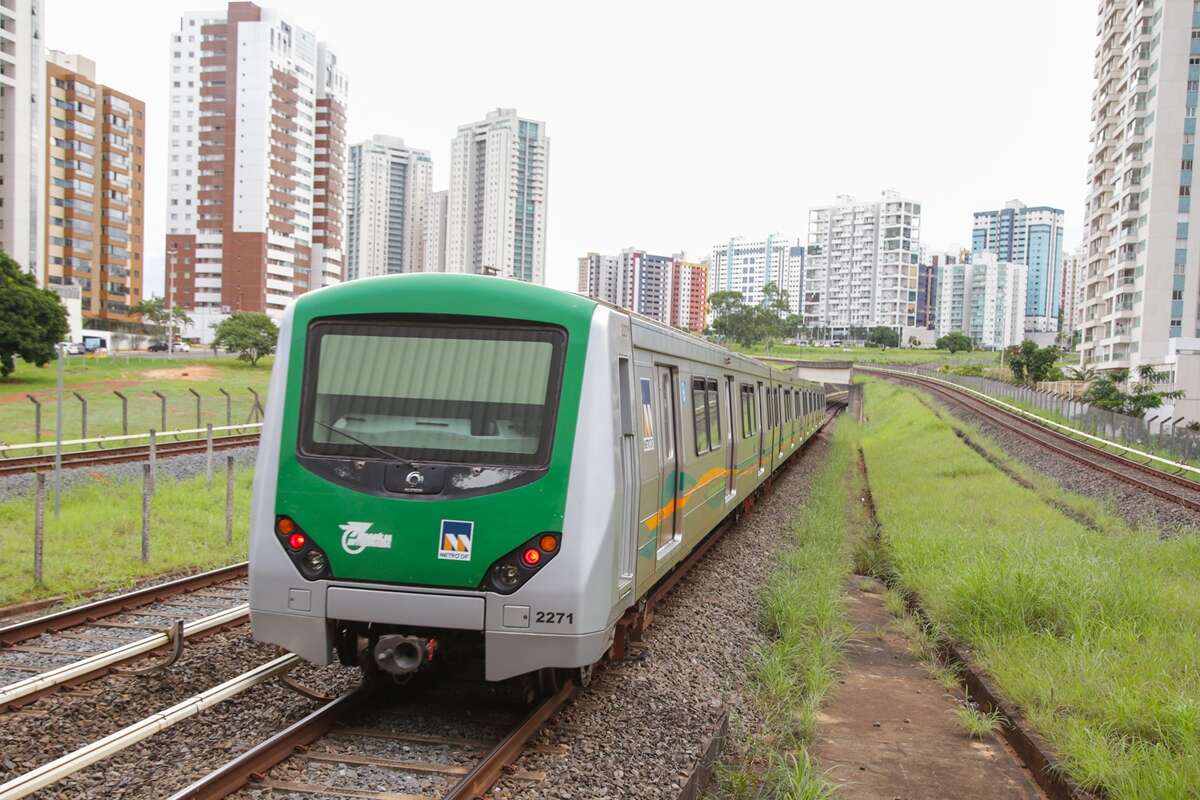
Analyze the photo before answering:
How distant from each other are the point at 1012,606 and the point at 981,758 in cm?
273

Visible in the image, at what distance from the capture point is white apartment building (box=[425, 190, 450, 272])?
147m

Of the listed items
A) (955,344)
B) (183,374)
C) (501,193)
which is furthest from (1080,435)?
(955,344)

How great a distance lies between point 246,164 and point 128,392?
191ft

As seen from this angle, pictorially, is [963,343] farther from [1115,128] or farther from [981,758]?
[981,758]

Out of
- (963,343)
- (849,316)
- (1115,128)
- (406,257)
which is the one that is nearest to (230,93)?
(406,257)

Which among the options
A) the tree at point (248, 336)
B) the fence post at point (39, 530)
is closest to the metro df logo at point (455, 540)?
the fence post at point (39, 530)

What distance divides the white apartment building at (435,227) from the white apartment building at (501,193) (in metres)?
17.4

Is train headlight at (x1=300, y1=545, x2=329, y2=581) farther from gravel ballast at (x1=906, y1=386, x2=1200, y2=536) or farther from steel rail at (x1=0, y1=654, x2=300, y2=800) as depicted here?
gravel ballast at (x1=906, y1=386, x2=1200, y2=536)

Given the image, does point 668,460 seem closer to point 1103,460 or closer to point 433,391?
point 433,391

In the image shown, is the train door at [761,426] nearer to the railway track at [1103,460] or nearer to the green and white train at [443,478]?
the railway track at [1103,460]

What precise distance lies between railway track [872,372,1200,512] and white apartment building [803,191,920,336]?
127117mm

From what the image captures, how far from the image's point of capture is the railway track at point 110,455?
17781 millimetres

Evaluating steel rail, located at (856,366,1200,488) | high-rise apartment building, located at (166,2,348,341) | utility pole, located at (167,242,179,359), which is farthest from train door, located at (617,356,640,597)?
high-rise apartment building, located at (166,2,348,341)

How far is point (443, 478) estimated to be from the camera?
616 centimetres
